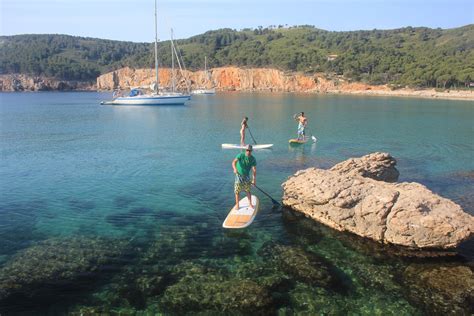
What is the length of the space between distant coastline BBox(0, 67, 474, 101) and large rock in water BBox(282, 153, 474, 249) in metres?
102

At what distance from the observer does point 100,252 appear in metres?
11.6

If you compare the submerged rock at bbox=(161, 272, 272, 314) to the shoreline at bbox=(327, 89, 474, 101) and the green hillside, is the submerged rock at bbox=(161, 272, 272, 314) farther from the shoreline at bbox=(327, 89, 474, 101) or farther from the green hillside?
the green hillside

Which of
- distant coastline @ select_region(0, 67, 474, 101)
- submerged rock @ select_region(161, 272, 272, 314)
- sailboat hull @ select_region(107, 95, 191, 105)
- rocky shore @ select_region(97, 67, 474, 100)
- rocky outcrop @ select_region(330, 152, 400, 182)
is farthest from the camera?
rocky shore @ select_region(97, 67, 474, 100)

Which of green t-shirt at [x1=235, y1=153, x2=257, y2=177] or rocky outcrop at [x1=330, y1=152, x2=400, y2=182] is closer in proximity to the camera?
green t-shirt at [x1=235, y1=153, x2=257, y2=177]

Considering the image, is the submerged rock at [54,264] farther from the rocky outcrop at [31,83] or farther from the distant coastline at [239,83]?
the rocky outcrop at [31,83]

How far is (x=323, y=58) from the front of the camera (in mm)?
147500

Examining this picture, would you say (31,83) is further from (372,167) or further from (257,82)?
(372,167)

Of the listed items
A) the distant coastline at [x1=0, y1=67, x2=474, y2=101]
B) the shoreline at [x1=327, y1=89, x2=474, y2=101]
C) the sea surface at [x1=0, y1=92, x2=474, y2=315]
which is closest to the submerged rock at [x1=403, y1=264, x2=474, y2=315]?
the sea surface at [x1=0, y1=92, x2=474, y2=315]

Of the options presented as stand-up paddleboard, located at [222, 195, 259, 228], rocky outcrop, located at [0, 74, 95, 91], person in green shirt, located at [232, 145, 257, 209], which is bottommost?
stand-up paddleboard, located at [222, 195, 259, 228]

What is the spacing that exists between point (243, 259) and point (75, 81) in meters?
185

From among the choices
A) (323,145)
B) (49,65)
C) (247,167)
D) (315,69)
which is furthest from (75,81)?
(247,167)

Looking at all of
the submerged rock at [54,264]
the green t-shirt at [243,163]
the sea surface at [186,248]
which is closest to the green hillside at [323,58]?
the sea surface at [186,248]

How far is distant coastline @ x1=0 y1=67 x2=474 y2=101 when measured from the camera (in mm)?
121762

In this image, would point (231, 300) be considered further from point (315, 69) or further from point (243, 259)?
point (315, 69)
